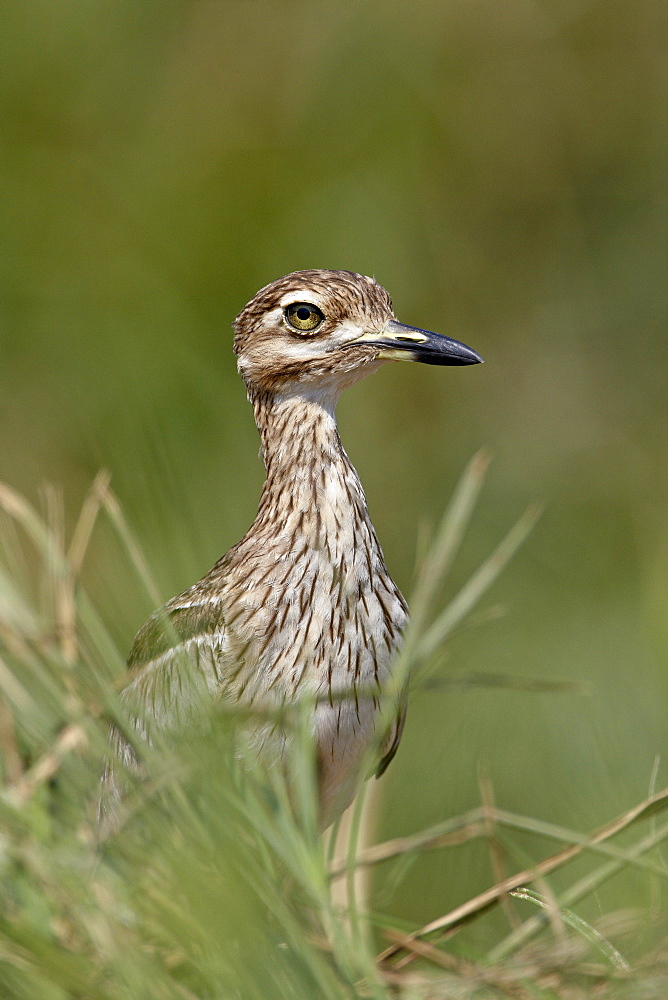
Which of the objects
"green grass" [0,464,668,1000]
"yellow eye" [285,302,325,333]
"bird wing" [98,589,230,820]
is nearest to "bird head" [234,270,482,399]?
"yellow eye" [285,302,325,333]

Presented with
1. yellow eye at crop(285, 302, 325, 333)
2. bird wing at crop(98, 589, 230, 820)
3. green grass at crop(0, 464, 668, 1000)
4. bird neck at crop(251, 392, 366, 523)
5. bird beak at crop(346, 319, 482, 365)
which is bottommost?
green grass at crop(0, 464, 668, 1000)

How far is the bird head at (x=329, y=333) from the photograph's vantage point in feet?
8.15

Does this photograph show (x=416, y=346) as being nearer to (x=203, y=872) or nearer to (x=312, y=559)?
(x=312, y=559)

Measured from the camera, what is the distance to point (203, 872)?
839 millimetres

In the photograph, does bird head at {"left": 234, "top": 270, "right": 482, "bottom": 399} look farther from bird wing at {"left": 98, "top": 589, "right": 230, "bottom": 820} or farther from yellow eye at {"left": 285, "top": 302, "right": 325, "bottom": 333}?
bird wing at {"left": 98, "top": 589, "right": 230, "bottom": 820}

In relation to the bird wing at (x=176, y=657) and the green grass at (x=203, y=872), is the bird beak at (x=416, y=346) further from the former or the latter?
the green grass at (x=203, y=872)

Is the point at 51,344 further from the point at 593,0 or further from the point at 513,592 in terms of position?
the point at 593,0

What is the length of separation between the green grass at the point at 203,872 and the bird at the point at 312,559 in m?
0.97

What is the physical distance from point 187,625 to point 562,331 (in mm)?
2525

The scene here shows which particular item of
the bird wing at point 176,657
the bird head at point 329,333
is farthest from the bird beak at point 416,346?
the bird wing at point 176,657

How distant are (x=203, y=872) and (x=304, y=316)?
6.10 ft

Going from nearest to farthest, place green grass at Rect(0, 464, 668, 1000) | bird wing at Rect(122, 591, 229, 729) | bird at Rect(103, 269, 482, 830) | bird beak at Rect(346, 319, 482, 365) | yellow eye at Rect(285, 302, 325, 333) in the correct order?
green grass at Rect(0, 464, 668, 1000) < bird wing at Rect(122, 591, 229, 729) < bird at Rect(103, 269, 482, 830) < bird beak at Rect(346, 319, 482, 365) < yellow eye at Rect(285, 302, 325, 333)

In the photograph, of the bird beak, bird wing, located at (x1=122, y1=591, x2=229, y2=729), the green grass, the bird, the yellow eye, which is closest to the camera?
the green grass

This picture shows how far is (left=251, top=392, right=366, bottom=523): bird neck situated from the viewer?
8.13ft
